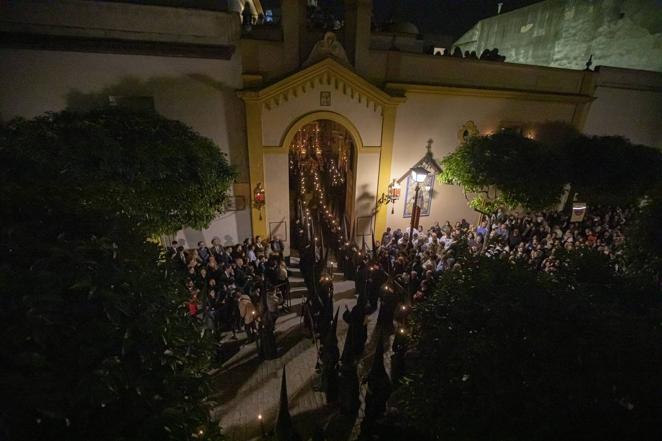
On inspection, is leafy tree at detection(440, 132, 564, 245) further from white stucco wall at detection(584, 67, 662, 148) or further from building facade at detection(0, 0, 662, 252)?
white stucco wall at detection(584, 67, 662, 148)

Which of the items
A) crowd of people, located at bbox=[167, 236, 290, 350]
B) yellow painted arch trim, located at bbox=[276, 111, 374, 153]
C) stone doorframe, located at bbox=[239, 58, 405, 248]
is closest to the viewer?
crowd of people, located at bbox=[167, 236, 290, 350]

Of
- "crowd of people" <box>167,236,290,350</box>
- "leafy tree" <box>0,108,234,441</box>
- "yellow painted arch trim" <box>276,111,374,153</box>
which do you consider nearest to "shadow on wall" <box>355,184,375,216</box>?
"yellow painted arch trim" <box>276,111,374,153</box>

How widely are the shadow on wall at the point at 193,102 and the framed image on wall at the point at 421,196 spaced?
7.07m

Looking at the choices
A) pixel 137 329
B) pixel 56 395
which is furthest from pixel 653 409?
pixel 56 395

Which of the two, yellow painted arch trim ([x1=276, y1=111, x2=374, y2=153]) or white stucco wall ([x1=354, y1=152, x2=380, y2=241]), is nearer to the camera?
yellow painted arch trim ([x1=276, y1=111, x2=374, y2=153])

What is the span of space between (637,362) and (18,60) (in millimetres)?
15434

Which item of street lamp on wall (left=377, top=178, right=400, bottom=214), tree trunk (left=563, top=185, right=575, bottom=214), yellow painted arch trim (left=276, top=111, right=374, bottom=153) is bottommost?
tree trunk (left=563, top=185, right=575, bottom=214)

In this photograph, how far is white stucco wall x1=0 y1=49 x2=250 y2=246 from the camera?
9969 mm

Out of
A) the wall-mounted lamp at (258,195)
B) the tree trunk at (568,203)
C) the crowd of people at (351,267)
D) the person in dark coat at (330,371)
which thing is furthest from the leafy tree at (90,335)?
the tree trunk at (568,203)

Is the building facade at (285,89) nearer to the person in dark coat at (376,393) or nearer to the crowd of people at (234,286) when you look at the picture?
the crowd of people at (234,286)

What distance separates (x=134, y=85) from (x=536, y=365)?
12734mm

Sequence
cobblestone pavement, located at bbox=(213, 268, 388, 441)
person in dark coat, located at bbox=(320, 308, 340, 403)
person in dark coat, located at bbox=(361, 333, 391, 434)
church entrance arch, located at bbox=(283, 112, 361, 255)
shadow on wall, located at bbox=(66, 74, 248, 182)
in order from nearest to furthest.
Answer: person in dark coat, located at bbox=(361, 333, 391, 434) → cobblestone pavement, located at bbox=(213, 268, 388, 441) → person in dark coat, located at bbox=(320, 308, 340, 403) → shadow on wall, located at bbox=(66, 74, 248, 182) → church entrance arch, located at bbox=(283, 112, 361, 255)

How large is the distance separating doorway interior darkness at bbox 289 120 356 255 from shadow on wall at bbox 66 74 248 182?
3997 millimetres

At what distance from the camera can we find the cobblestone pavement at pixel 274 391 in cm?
662
